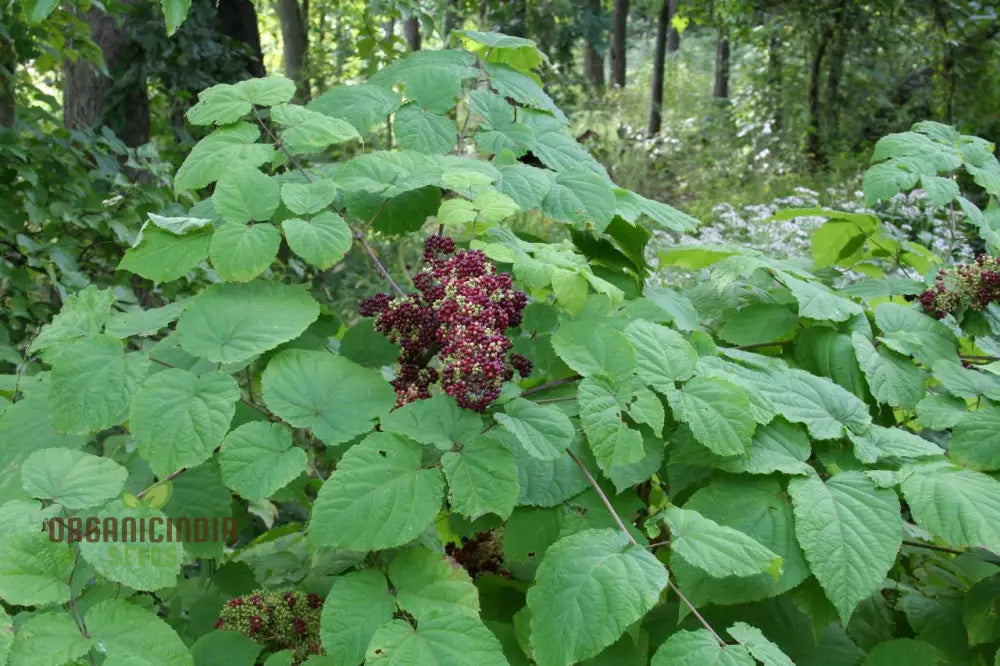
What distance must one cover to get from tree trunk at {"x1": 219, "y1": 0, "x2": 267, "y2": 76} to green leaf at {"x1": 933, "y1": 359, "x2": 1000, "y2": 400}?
5212mm

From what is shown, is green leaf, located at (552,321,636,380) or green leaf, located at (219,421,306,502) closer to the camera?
green leaf, located at (219,421,306,502)

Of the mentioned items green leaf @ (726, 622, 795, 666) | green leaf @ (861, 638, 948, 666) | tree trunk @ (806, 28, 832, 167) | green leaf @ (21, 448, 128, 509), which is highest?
green leaf @ (21, 448, 128, 509)

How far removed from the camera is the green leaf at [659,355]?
3.98 feet

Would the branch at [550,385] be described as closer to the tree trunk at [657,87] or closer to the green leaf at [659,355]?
the green leaf at [659,355]

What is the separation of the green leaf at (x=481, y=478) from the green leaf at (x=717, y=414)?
0.27m

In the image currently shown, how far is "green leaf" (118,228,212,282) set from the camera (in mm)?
1240

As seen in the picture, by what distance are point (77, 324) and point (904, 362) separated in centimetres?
143

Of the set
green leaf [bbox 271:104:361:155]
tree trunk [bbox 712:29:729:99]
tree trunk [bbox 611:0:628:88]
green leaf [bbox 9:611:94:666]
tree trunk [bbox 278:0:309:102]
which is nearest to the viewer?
green leaf [bbox 9:611:94:666]

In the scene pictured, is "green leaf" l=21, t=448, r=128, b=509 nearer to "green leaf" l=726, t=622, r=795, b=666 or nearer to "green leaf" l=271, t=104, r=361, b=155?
"green leaf" l=271, t=104, r=361, b=155

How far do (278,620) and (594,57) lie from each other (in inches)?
585

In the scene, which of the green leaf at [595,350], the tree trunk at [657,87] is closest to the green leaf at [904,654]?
the green leaf at [595,350]

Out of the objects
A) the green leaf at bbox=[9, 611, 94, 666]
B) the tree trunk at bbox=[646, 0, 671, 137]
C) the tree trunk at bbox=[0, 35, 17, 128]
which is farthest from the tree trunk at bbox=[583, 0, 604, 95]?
the green leaf at bbox=[9, 611, 94, 666]

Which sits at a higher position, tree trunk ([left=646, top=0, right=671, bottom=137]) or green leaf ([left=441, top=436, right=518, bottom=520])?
green leaf ([left=441, top=436, right=518, bottom=520])

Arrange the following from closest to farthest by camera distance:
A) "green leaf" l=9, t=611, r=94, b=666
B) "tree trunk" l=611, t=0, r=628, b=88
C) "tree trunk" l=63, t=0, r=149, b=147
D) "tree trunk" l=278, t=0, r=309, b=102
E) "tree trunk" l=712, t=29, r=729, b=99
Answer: "green leaf" l=9, t=611, r=94, b=666
"tree trunk" l=63, t=0, r=149, b=147
"tree trunk" l=278, t=0, r=309, b=102
"tree trunk" l=611, t=0, r=628, b=88
"tree trunk" l=712, t=29, r=729, b=99
